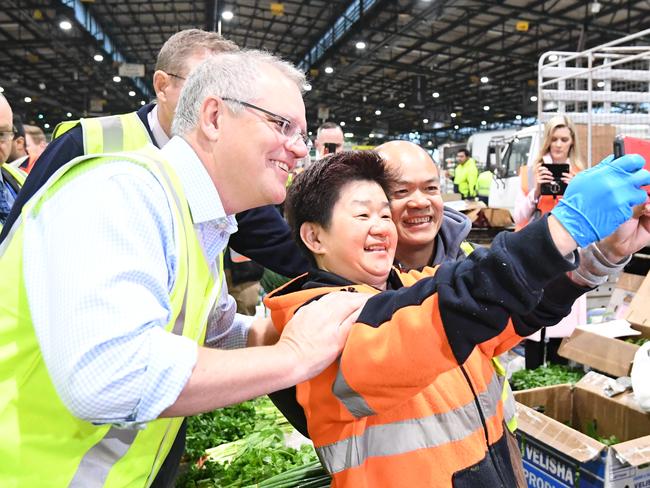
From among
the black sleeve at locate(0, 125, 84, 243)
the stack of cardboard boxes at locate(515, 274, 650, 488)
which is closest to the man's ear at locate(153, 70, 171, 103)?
the black sleeve at locate(0, 125, 84, 243)

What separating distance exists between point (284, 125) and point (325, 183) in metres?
0.27

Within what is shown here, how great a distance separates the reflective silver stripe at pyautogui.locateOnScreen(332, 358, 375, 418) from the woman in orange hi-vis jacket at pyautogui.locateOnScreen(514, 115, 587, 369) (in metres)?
3.26

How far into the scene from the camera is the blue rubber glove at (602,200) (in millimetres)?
998

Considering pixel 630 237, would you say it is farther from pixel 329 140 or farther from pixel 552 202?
pixel 329 140

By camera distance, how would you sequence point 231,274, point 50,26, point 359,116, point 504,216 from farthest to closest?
point 359,116
point 50,26
point 504,216
point 231,274

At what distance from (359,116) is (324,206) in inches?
1523

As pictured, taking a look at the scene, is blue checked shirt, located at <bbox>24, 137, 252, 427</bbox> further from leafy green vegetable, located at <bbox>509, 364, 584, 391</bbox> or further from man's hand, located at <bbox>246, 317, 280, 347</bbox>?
leafy green vegetable, located at <bbox>509, 364, 584, 391</bbox>

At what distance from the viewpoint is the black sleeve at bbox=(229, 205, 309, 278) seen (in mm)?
2580

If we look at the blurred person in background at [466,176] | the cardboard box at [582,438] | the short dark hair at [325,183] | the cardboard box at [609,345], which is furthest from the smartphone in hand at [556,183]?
the blurred person in background at [466,176]

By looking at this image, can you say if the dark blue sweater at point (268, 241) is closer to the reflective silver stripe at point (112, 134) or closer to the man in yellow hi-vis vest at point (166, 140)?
the man in yellow hi-vis vest at point (166, 140)

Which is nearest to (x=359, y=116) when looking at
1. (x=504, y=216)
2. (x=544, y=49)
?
(x=544, y=49)

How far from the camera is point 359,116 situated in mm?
39219

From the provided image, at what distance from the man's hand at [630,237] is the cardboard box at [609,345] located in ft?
6.09

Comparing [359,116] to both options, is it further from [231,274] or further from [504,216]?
[231,274]
